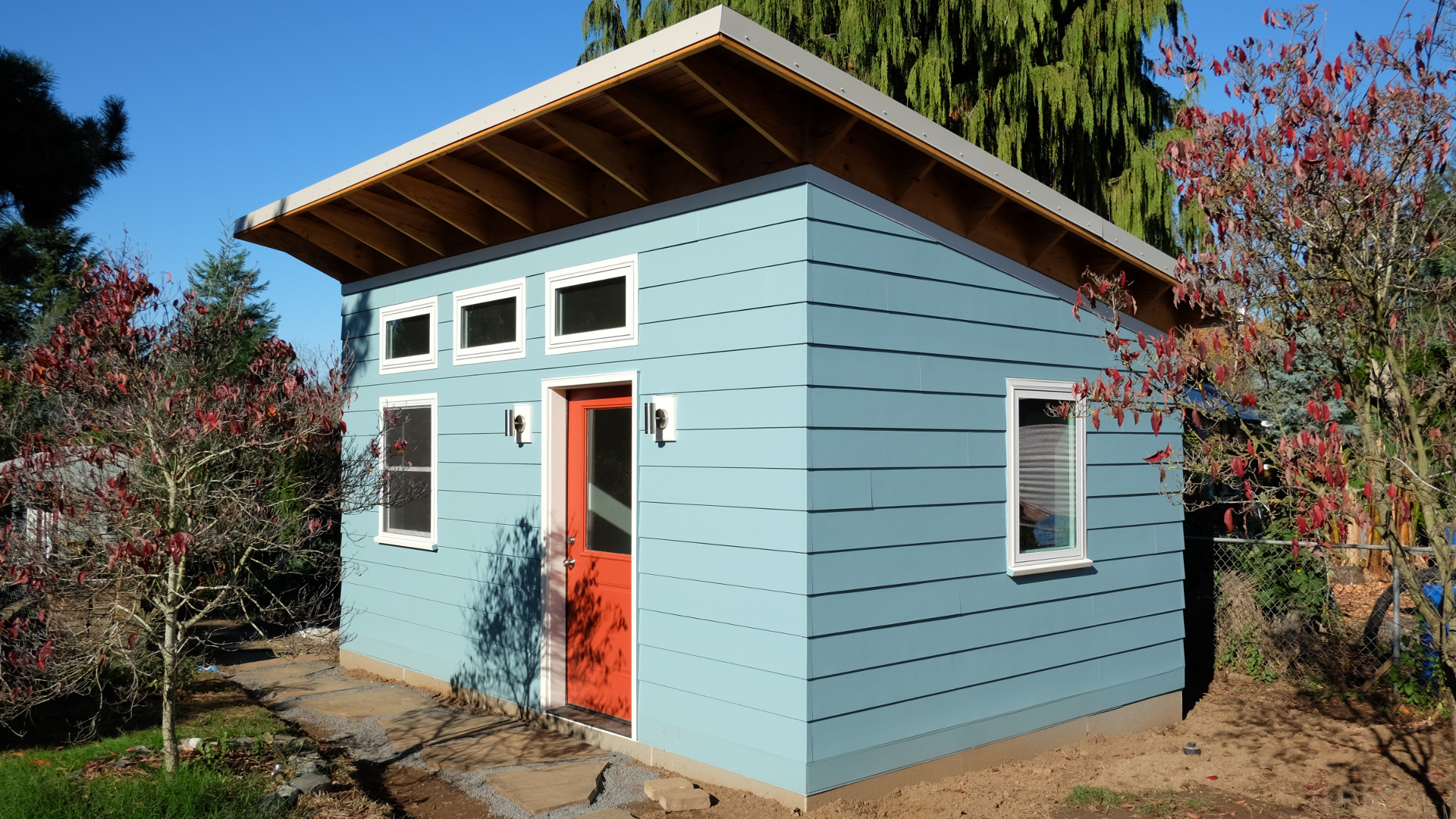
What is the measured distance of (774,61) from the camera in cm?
447

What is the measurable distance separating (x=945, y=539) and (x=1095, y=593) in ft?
5.26

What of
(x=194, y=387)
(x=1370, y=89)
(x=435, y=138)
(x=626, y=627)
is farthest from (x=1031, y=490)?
(x=194, y=387)

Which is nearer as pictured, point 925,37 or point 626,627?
point 626,627

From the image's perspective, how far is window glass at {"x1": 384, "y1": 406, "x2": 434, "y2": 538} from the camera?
305 inches

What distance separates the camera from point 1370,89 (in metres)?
3.48

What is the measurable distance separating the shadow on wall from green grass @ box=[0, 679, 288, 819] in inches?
62.7

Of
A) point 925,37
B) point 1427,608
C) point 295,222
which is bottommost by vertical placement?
point 1427,608

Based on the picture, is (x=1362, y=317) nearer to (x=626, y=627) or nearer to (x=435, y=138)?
(x=626, y=627)

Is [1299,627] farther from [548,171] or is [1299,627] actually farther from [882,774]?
[548,171]

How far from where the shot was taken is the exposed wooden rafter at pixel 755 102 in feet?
15.3

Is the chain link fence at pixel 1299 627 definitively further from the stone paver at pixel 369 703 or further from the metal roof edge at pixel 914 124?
the stone paver at pixel 369 703

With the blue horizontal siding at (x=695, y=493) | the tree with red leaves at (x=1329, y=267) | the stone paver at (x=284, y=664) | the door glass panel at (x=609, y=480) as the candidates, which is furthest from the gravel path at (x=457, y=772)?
the tree with red leaves at (x=1329, y=267)

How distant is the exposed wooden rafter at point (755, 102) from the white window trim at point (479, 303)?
2.44 m

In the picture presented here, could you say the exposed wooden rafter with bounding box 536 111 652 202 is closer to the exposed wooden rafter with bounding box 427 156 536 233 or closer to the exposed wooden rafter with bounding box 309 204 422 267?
the exposed wooden rafter with bounding box 427 156 536 233
